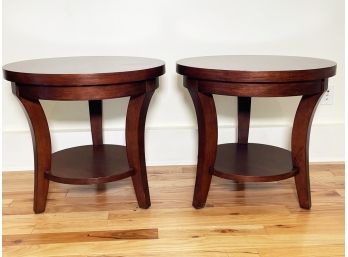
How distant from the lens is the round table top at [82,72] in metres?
1.52

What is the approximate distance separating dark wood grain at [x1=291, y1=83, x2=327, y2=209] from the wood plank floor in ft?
0.25

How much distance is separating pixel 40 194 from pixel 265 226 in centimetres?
91

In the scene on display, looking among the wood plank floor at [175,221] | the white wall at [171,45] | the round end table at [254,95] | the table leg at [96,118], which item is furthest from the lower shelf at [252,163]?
the table leg at [96,118]

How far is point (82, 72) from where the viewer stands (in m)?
1.54

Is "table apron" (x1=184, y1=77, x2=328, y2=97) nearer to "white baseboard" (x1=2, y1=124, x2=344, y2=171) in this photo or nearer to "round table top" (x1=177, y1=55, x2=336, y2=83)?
"round table top" (x1=177, y1=55, x2=336, y2=83)

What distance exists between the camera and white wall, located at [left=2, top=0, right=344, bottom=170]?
2.17 m

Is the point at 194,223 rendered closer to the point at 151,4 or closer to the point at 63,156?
the point at 63,156

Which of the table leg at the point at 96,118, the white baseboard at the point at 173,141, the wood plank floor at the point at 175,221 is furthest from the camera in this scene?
the white baseboard at the point at 173,141

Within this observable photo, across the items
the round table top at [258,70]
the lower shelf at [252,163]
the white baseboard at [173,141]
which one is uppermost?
the round table top at [258,70]

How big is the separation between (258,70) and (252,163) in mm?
501

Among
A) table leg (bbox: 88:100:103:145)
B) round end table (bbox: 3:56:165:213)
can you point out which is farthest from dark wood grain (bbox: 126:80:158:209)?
table leg (bbox: 88:100:103:145)

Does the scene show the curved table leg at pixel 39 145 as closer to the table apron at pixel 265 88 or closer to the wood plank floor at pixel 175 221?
the wood plank floor at pixel 175 221

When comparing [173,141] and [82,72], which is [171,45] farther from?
[82,72]

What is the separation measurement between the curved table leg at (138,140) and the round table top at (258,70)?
0.21m
